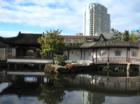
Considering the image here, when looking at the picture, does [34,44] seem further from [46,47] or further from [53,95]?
[53,95]

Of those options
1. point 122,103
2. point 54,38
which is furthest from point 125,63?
point 122,103

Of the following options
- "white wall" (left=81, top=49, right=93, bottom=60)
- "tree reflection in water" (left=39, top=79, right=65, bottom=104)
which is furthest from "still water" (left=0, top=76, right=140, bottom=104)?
"white wall" (left=81, top=49, right=93, bottom=60)

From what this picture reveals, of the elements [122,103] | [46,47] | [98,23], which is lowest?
[122,103]

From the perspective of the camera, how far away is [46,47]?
178 ft

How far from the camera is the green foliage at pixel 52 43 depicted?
54.2 m

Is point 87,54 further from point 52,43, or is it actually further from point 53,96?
point 53,96

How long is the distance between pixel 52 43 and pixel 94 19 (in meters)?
102

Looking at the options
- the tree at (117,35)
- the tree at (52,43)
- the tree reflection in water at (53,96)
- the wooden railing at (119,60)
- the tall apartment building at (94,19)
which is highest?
the tall apartment building at (94,19)

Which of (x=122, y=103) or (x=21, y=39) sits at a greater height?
(x=21, y=39)

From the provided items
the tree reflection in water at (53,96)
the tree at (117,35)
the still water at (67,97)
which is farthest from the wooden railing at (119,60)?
the tree reflection in water at (53,96)

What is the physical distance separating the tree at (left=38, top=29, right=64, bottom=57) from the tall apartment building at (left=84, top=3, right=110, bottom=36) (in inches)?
3704

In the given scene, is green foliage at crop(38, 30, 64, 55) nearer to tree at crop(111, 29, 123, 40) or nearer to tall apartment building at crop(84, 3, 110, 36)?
tree at crop(111, 29, 123, 40)

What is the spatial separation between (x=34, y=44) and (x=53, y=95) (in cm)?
3811

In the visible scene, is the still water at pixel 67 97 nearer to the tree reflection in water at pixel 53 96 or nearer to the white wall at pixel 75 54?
the tree reflection in water at pixel 53 96
